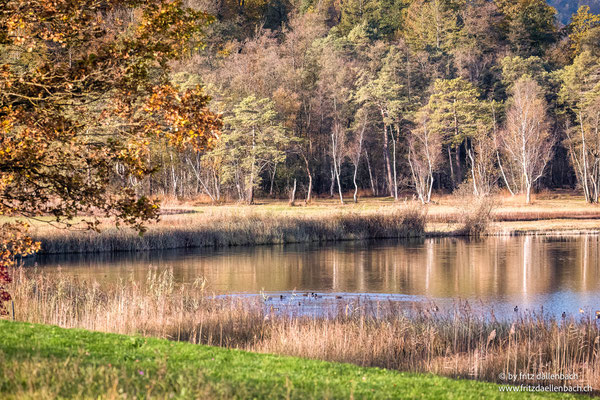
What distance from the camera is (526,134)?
67.7 meters

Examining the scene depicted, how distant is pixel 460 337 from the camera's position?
13.7 m

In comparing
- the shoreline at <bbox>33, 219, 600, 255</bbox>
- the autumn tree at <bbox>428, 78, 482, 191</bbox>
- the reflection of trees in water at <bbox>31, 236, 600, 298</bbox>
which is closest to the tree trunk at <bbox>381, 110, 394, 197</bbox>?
the autumn tree at <bbox>428, 78, 482, 191</bbox>

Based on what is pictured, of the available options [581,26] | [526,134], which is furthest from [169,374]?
[581,26]

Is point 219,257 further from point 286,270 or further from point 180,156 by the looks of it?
point 180,156

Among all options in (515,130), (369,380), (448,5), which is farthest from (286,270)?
(448,5)

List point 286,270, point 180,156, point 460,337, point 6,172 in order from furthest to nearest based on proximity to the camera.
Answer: point 180,156 → point 286,270 → point 460,337 → point 6,172

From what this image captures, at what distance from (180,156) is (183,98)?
5602 cm

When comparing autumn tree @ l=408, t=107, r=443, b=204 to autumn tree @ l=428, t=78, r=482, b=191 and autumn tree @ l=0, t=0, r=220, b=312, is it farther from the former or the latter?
autumn tree @ l=0, t=0, r=220, b=312

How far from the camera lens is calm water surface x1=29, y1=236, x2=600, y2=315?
22.6 meters

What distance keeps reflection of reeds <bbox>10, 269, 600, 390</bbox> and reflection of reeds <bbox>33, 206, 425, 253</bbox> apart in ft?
56.4

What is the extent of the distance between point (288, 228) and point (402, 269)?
11.8m

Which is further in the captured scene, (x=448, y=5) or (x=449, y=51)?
(x=448, y=5)

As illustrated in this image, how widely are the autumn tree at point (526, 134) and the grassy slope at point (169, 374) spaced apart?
58.1 meters

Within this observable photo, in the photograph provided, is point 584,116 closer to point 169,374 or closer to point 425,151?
point 425,151
